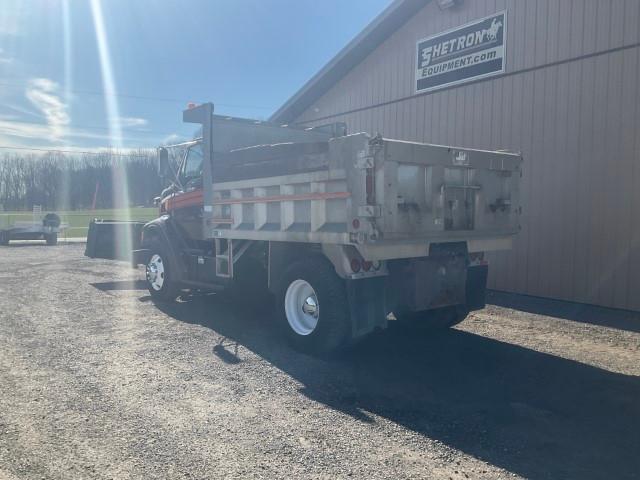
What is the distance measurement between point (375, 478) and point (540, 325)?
5.55 metres

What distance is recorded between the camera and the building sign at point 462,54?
1069 cm

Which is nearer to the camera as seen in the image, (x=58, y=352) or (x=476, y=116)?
(x=58, y=352)

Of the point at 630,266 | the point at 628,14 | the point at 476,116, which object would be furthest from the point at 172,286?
the point at 628,14

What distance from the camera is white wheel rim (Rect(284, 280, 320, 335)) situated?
686 centimetres

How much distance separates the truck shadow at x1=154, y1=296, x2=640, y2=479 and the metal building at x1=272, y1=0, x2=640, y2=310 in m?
3.08

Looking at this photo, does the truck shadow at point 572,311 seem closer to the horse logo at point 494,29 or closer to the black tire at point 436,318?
the black tire at point 436,318

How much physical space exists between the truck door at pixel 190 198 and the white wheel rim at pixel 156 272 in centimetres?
73

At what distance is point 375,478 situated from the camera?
144 inches

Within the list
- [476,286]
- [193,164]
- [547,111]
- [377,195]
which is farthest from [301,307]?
[547,111]

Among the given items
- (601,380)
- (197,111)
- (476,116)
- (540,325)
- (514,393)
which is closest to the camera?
(514,393)

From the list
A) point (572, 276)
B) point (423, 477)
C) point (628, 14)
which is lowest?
point (423, 477)

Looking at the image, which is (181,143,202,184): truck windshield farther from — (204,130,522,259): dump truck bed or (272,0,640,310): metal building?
(272,0,640,310): metal building

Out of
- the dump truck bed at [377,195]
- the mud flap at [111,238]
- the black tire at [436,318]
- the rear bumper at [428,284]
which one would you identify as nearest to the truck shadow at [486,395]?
the black tire at [436,318]

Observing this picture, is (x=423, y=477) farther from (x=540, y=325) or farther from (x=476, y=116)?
(x=476, y=116)
